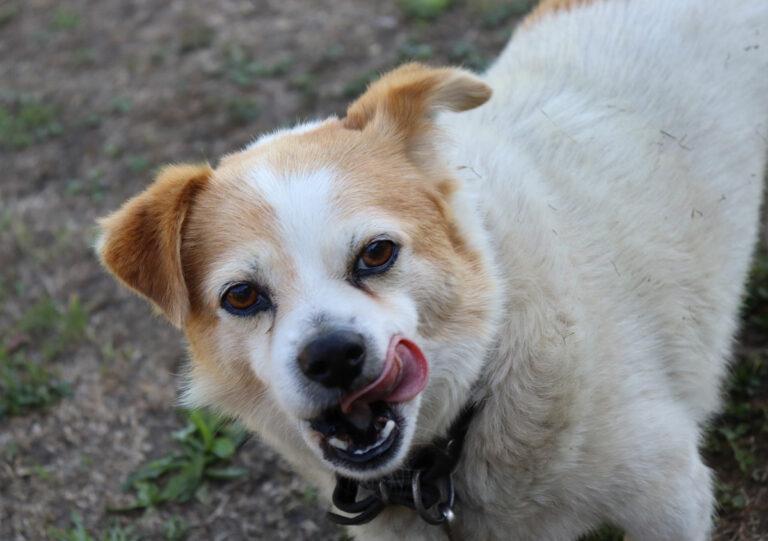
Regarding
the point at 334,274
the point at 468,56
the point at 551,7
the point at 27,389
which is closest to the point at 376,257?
the point at 334,274

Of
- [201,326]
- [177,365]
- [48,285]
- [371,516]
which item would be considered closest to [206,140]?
[48,285]

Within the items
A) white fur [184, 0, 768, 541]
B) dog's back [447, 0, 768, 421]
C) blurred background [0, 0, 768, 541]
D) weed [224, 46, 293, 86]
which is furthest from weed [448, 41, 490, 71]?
white fur [184, 0, 768, 541]

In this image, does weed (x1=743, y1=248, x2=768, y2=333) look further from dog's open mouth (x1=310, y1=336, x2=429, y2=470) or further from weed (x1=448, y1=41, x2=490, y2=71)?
weed (x1=448, y1=41, x2=490, y2=71)

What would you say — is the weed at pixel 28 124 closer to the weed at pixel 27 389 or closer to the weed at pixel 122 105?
the weed at pixel 122 105

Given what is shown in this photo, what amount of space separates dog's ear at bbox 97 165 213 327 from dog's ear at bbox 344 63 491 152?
0.60 m

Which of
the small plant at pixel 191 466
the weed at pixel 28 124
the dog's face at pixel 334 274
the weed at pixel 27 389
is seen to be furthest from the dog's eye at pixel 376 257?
the weed at pixel 28 124

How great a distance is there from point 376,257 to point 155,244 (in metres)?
0.71

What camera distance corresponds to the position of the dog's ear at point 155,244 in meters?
2.57

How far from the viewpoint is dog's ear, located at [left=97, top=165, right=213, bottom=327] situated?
8.43ft

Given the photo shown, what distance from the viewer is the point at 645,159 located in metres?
2.99

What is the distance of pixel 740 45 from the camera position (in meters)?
3.28

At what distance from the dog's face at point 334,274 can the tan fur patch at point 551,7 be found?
3.77 feet

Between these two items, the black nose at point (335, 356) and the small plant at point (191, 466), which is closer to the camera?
the black nose at point (335, 356)

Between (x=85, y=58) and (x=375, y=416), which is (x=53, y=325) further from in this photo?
(x=85, y=58)
